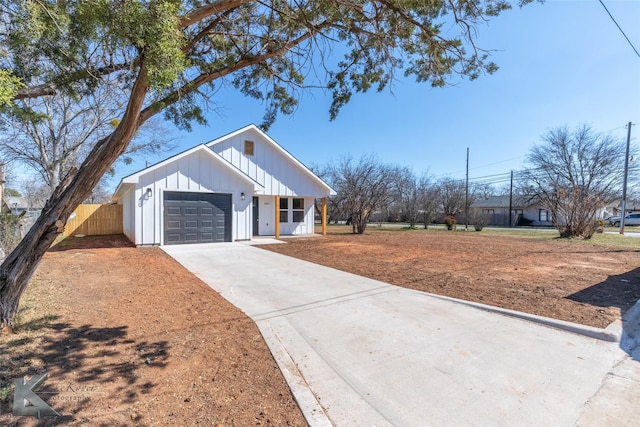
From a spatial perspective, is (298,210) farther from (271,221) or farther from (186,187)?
(186,187)

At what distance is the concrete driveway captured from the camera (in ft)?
7.91

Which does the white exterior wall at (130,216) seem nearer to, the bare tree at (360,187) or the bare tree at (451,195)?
the bare tree at (360,187)

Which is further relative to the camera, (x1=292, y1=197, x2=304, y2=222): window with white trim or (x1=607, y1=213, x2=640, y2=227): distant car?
(x1=607, y1=213, x2=640, y2=227): distant car

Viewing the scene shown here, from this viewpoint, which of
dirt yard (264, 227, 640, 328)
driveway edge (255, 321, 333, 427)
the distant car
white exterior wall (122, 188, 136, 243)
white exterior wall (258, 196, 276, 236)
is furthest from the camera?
the distant car

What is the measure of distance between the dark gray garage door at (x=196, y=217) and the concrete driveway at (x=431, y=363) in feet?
27.7

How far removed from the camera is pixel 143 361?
3.06m

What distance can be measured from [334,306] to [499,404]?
9.10ft

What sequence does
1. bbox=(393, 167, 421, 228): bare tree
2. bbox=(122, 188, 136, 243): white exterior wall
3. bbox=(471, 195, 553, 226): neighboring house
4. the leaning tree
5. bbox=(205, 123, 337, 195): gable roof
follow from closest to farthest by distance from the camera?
the leaning tree → bbox=(122, 188, 136, 243): white exterior wall → bbox=(205, 123, 337, 195): gable roof → bbox=(393, 167, 421, 228): bare tree → bbox=(471, 195, 553, 226): neighboring house

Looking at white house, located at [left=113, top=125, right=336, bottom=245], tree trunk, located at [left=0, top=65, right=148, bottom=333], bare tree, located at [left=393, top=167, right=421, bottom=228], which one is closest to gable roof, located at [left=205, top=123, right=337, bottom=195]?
white house, located at [left=113, top=125, right=336, bottom=245]

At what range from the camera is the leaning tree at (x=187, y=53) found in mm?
2846

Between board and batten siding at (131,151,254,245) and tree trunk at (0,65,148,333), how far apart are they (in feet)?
28.4

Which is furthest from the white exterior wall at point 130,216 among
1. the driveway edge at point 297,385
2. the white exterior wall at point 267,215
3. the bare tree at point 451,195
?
the bare tree at point 451,195

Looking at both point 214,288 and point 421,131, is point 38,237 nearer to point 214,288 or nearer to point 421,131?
point 214,288

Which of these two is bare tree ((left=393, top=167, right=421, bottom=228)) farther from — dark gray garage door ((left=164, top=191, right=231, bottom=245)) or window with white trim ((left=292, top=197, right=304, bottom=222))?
dark gray garage door ((left=164, top=191, right=231, bottom=245))
